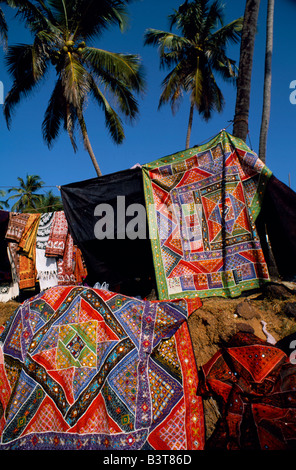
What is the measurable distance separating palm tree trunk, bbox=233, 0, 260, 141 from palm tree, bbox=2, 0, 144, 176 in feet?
18.4

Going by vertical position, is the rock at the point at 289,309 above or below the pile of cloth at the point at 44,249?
below

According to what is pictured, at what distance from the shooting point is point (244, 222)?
327 cm

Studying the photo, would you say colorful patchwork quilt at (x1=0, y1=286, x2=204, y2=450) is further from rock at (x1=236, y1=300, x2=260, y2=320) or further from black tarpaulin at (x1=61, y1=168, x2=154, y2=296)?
black tarpaulin at (x1=61, y1=168, x2=154, y2=296)

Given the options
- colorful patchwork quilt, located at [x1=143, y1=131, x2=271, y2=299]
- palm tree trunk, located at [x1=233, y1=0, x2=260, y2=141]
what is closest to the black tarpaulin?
colorful patchwork quilt, located at [x1=143, y1=131, x2=271, y2=299]

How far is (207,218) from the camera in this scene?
11.3 ft

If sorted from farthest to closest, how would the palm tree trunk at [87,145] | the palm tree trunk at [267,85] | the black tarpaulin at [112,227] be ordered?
the palm tree trunk at [87,145]
the palm tree trunk at [267,85]
the black tarpaulin at [112,227]

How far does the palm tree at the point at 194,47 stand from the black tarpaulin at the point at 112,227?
10.4 m

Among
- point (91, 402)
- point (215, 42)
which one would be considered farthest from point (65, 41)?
point (91, 402)

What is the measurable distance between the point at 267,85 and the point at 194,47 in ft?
24.9

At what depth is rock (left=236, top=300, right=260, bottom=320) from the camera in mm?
3316

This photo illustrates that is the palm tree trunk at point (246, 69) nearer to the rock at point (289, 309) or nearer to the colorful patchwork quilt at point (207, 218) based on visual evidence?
the colorful patchwork quilt at point (207, 218)

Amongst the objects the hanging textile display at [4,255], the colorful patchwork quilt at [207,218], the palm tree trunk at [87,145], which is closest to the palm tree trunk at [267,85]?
the colorful patchwork quilt at [207,218]

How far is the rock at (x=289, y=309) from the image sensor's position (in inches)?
128
